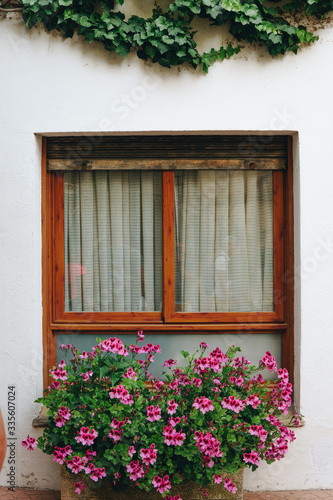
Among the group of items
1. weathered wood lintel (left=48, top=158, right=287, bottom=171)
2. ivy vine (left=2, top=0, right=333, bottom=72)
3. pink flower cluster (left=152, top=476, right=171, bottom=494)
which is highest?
ivy vine (left=2, top=0, right=333, bottom=72)

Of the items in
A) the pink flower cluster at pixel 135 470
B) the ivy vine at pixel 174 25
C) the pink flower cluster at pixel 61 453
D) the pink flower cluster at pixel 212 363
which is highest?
the ivy vine at pixel 174 25

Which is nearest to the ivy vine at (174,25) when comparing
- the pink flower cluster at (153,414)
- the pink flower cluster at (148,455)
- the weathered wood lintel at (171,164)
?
the weathered wood lintel at (171,164)

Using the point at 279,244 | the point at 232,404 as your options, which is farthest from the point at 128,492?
the point at 279,244

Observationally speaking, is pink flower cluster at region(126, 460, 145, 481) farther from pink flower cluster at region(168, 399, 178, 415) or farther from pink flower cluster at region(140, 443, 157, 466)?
pink flower cluster at region(168, 399, 178, 415)

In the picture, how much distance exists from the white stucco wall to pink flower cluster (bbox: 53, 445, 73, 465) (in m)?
0.78

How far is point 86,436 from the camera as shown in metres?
3.69

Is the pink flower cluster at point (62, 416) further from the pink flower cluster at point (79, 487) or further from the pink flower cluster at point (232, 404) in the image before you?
the pink flower cluster at point (232, 404)

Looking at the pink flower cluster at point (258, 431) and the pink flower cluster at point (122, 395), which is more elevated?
the pink flower cluster at point (122, 395)

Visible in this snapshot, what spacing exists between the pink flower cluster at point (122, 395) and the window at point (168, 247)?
1.05 metres

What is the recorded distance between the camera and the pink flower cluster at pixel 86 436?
3.69m

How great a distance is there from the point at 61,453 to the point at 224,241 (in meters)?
2.28

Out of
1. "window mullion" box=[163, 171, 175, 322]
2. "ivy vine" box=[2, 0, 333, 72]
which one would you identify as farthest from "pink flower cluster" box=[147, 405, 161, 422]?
"ivy vine" box=[2, 0, 333, 72]

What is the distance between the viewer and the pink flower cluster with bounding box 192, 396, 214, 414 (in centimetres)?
376

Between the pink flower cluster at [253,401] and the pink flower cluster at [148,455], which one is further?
the pink flower cluster at [253,401]
